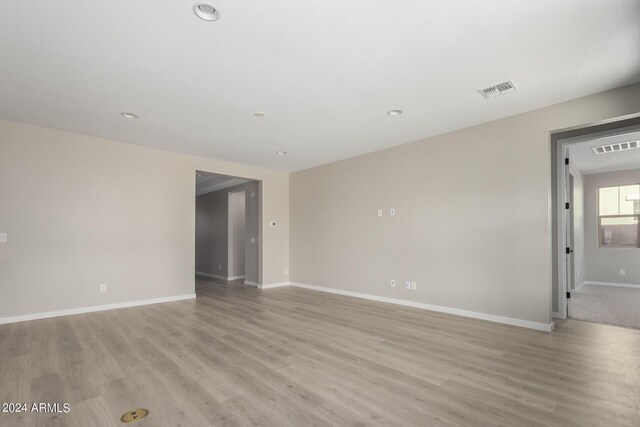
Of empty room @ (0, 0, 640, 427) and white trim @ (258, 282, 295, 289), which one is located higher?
empty room @ (0, 0, 640, 427)

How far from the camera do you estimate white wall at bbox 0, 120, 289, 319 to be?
4191 mm

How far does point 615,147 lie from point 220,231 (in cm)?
881

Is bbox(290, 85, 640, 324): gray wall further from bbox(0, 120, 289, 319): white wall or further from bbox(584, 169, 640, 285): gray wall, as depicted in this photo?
bbox(584, 169, 640, 285): gray wall

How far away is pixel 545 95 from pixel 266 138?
12.0 ft

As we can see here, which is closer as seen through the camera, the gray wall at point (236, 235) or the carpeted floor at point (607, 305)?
the carpeted floor at point (607, 305)

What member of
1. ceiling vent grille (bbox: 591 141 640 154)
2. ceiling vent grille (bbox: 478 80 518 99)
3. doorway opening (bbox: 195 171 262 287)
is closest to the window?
ceiling vent grille (bbox: 591 141 640 154)

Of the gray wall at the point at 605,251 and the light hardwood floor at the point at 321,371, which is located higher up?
the gray wall at the point at 605,251

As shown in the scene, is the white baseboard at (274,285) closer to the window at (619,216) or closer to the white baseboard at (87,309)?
the white baseboard at (87,309)

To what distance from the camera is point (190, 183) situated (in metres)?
5.84

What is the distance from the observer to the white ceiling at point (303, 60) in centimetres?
214

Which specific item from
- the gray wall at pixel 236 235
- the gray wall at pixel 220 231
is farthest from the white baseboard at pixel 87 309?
the gray wall at pixel 236 235

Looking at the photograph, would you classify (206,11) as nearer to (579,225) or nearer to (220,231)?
(220,231)

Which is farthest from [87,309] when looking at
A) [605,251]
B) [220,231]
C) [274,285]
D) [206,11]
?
[605,251]

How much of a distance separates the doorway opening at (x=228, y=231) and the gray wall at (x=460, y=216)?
1.78 m
